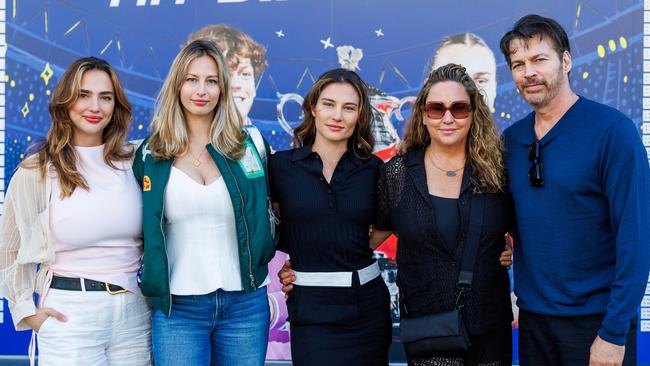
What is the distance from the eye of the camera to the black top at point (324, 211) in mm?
2777

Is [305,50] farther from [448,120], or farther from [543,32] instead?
[543,32]

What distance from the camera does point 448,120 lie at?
265 centimetres

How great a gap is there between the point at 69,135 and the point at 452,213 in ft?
5.46

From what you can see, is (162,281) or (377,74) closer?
(162,281)

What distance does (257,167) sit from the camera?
282 centimetres

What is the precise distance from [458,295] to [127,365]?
1421mm

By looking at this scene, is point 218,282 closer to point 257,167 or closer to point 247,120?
point 257,167

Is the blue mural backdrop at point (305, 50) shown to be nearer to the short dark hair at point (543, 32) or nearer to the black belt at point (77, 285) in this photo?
the short dark hair at point (543, 32)

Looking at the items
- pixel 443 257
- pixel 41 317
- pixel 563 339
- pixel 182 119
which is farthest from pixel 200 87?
pixel 563 339

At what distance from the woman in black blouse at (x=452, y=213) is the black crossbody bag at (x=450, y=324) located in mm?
25

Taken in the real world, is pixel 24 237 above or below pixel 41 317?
above

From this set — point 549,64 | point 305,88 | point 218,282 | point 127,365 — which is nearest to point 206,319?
point 218,282

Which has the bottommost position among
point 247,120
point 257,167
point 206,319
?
point 206,319

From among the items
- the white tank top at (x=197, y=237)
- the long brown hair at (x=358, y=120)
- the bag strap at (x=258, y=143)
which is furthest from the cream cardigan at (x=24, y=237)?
the long brown hair at (x=358, y=120)
